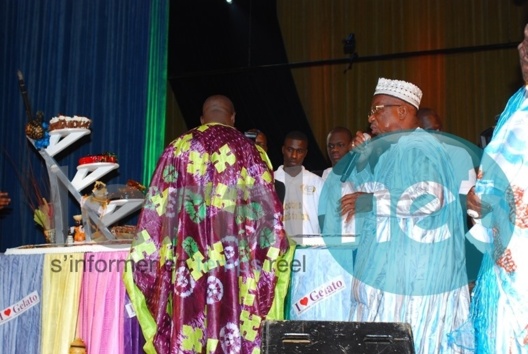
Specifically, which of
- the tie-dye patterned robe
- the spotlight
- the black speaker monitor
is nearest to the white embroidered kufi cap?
the tie-dye patterned robe

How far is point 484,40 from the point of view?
9.14m

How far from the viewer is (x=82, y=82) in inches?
332

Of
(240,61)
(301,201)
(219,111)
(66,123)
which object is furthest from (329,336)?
(240,61)

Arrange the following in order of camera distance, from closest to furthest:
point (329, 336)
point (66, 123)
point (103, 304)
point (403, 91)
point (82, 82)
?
point (329, 336)
point (403, 91)
point (103, 304)
point (66, 123)
point (82, 82)

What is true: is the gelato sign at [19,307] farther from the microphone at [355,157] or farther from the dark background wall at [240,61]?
the dark background wall at [240,61]

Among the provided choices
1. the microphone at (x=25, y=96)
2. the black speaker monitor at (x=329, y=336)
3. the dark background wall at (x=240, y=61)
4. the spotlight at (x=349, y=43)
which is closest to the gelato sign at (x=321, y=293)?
the black speaker monitor at (x=329, y=336)

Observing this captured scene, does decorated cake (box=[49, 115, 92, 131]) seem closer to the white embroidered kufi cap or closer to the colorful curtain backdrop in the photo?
the colorful curtain backdrop

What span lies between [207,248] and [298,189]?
2176 mm

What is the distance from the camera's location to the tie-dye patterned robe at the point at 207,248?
4.40m

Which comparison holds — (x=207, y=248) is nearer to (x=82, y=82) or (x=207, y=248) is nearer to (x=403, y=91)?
(x=403, y=91)

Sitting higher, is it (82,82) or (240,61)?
(240,61)

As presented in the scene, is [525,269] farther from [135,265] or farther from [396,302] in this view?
[135,265]

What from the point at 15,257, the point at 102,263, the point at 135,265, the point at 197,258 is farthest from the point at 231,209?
the point at 15,257

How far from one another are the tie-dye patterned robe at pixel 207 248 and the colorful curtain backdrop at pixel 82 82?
346cm
